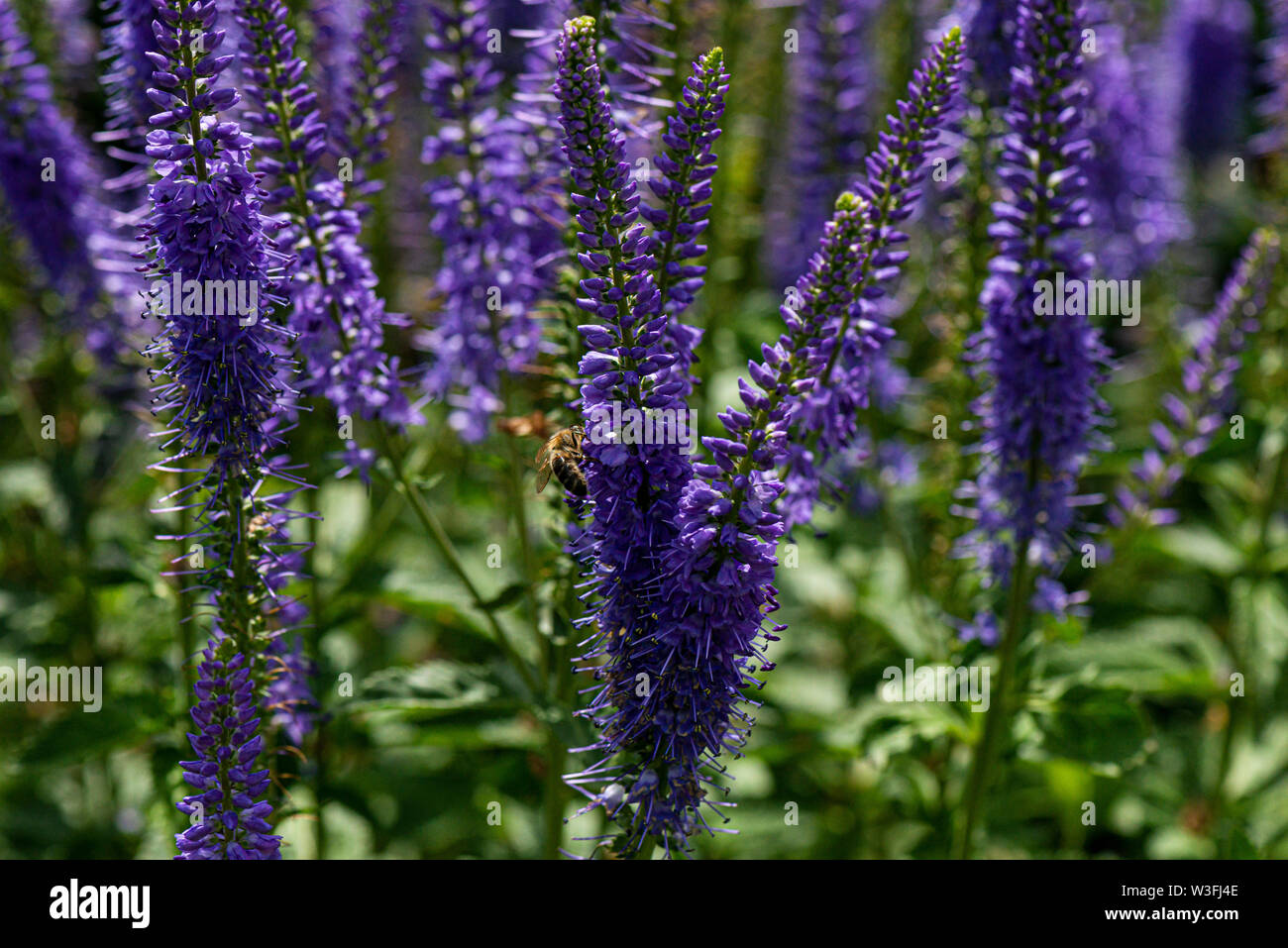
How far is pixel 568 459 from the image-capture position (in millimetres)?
3670

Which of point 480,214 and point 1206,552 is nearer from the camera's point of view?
point 480,214

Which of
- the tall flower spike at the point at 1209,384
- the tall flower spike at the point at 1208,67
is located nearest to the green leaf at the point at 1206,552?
the tall flower spike at the point at 1209,384

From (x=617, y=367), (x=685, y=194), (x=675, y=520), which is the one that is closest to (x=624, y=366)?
(x=617, y=367)

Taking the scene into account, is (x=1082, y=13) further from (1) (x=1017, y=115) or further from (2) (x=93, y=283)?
(2) (x=93, y=283)

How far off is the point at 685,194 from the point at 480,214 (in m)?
1.69

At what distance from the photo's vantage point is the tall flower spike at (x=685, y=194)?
3.13 m

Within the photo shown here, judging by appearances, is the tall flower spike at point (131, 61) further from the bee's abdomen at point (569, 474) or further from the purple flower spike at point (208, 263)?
the bee's abdomen at point (569, 474)

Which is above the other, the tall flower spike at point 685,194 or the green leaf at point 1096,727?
the tall flower spike at point 685,194

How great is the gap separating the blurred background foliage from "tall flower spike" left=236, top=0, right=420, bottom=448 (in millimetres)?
728

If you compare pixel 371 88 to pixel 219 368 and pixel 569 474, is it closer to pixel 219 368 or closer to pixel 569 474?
pixel 219 368

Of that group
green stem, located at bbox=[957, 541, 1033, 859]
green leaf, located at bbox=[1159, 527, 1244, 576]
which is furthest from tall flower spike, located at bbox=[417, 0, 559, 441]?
green leaf, located at bbox=[1159, 527, 1244, 576]

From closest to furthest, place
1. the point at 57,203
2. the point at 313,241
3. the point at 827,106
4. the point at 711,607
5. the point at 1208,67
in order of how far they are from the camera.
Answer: the point at 711,607
the point at 313,241
the point at 57,203
the point at 827,106
the point at 1208,67

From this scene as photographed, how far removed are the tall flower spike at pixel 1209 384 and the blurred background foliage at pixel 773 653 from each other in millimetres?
317
